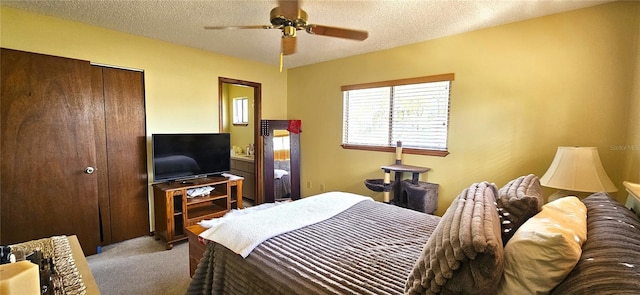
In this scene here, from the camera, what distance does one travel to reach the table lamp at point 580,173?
1977 millimetres

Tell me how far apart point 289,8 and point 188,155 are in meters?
2.27

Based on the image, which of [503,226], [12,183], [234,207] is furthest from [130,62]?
[503,226]

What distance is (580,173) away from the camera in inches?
79.9

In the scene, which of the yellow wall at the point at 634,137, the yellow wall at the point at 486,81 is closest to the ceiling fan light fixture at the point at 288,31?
the yellow wall at the point at 486,81

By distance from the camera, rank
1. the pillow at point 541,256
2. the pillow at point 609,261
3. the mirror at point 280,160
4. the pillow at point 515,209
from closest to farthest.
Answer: the pillow at point 609,261 < the pillow at point 541,256 < the pillow at point 515,209 < the mirror at point 280,160

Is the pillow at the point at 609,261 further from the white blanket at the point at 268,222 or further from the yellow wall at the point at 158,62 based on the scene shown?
the yellow wall at the point at 158,62

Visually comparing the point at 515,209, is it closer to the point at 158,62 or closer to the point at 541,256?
the point at 541,256

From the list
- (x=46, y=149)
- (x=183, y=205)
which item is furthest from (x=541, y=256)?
(x=46, y=149)

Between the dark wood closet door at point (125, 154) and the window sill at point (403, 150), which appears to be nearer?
the dark wood closet door at point (125, 154)

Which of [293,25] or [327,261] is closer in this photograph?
[327,261]

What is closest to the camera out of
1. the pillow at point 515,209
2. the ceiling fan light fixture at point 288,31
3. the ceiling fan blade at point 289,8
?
the pillow at point 515,209

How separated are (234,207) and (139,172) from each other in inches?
47.8

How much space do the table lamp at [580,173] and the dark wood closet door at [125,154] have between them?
4.14 metres

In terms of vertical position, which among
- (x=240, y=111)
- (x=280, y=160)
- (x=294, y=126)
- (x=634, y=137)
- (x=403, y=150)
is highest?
(x=240, y=111)
